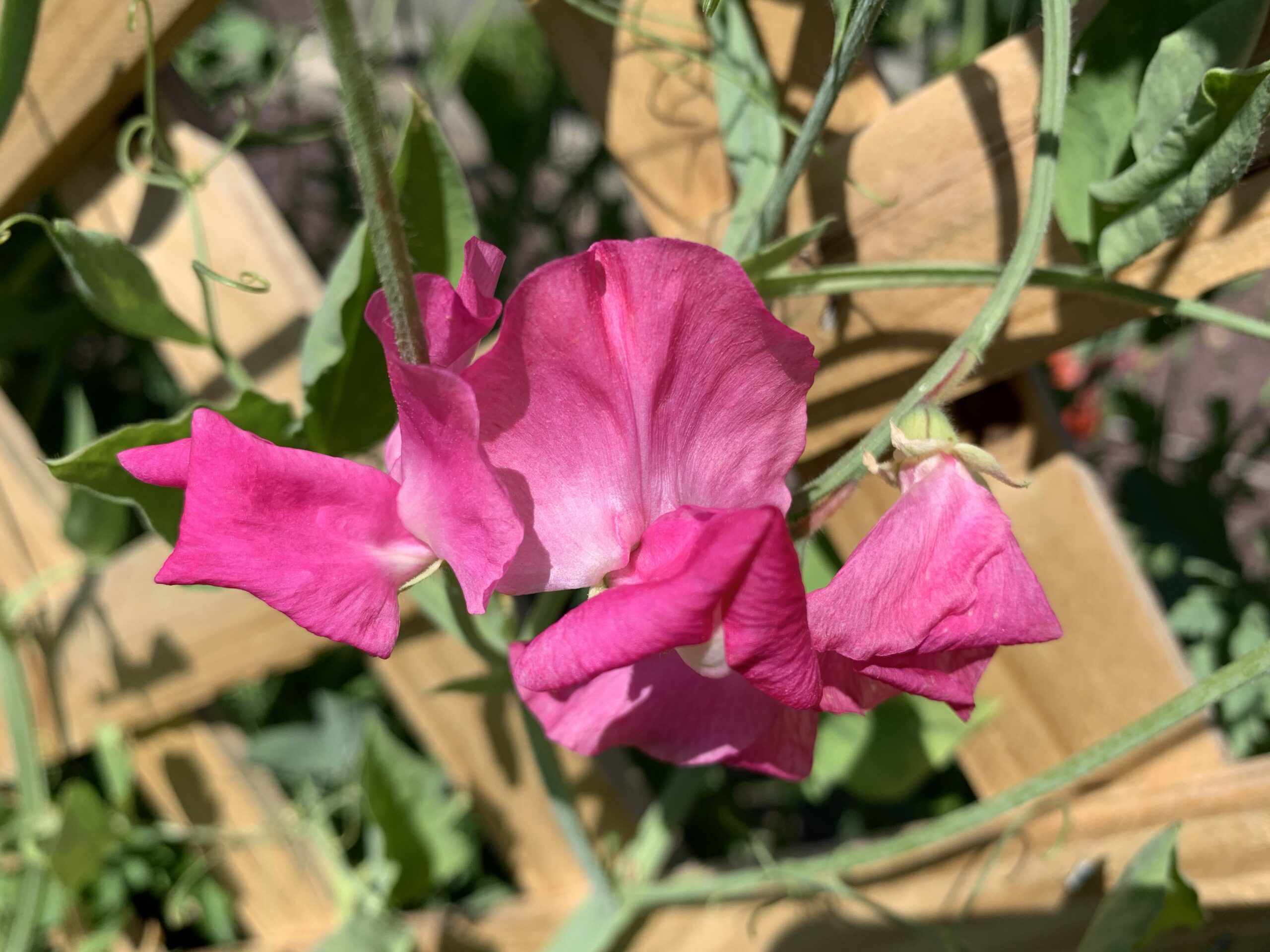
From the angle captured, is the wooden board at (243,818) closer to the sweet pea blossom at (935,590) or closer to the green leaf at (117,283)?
the green leaf at (117,283)

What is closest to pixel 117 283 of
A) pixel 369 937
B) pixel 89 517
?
pixel 89 517

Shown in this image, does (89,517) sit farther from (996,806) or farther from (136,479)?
(996,806)

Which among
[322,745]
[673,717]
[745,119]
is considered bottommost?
[322,745]

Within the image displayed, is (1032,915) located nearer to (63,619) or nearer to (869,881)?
(869,881)

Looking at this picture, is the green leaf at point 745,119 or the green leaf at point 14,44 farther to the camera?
the green leaf at point 745,119

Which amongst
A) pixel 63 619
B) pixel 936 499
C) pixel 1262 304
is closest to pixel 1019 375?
pixel 936 499

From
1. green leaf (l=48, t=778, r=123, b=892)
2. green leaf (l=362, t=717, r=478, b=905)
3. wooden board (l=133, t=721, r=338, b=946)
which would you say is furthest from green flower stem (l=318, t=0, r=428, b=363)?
wooden board (l=133, t=721, r=338, b=946)

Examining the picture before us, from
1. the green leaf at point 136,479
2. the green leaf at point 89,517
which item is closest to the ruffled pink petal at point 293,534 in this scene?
the green leaf at point 136,479
